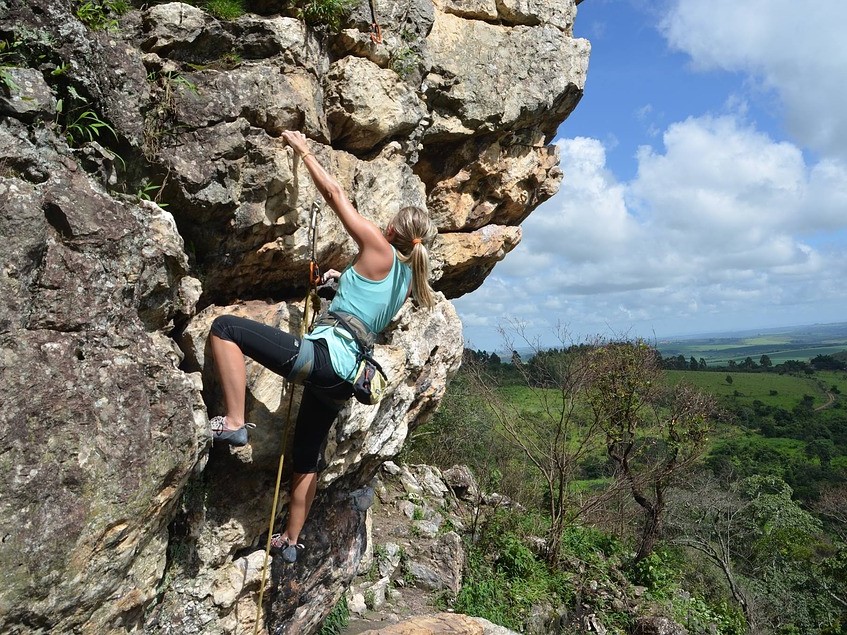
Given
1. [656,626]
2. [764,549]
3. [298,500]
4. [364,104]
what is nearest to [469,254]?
[364,104]

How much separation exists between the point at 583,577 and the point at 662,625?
195 centimetres

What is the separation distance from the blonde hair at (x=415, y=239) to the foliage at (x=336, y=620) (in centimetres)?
460

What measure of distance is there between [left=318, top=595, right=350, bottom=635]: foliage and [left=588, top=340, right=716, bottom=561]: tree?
10.3 m

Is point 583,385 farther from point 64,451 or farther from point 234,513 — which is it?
point 64,451

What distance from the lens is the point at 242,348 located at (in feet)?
15.8

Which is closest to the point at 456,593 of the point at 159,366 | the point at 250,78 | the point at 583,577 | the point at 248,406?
the point at 583,577

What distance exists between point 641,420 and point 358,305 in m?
14.5

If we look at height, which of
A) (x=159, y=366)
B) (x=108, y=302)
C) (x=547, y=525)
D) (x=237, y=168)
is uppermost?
(x=237, y=168)

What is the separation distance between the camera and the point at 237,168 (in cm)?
534

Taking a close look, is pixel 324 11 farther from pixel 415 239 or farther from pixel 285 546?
pixel 285 546

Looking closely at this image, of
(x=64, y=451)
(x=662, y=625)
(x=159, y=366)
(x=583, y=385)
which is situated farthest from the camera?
(x=583, y=385)

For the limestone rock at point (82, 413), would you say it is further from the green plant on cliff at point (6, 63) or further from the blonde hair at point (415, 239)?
the blonde hair at point (415, 239)

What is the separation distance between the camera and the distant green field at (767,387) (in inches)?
2876

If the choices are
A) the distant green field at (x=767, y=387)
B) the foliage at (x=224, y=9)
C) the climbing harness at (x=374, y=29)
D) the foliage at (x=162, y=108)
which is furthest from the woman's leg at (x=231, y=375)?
the distant green field at (x=767, y=387)
